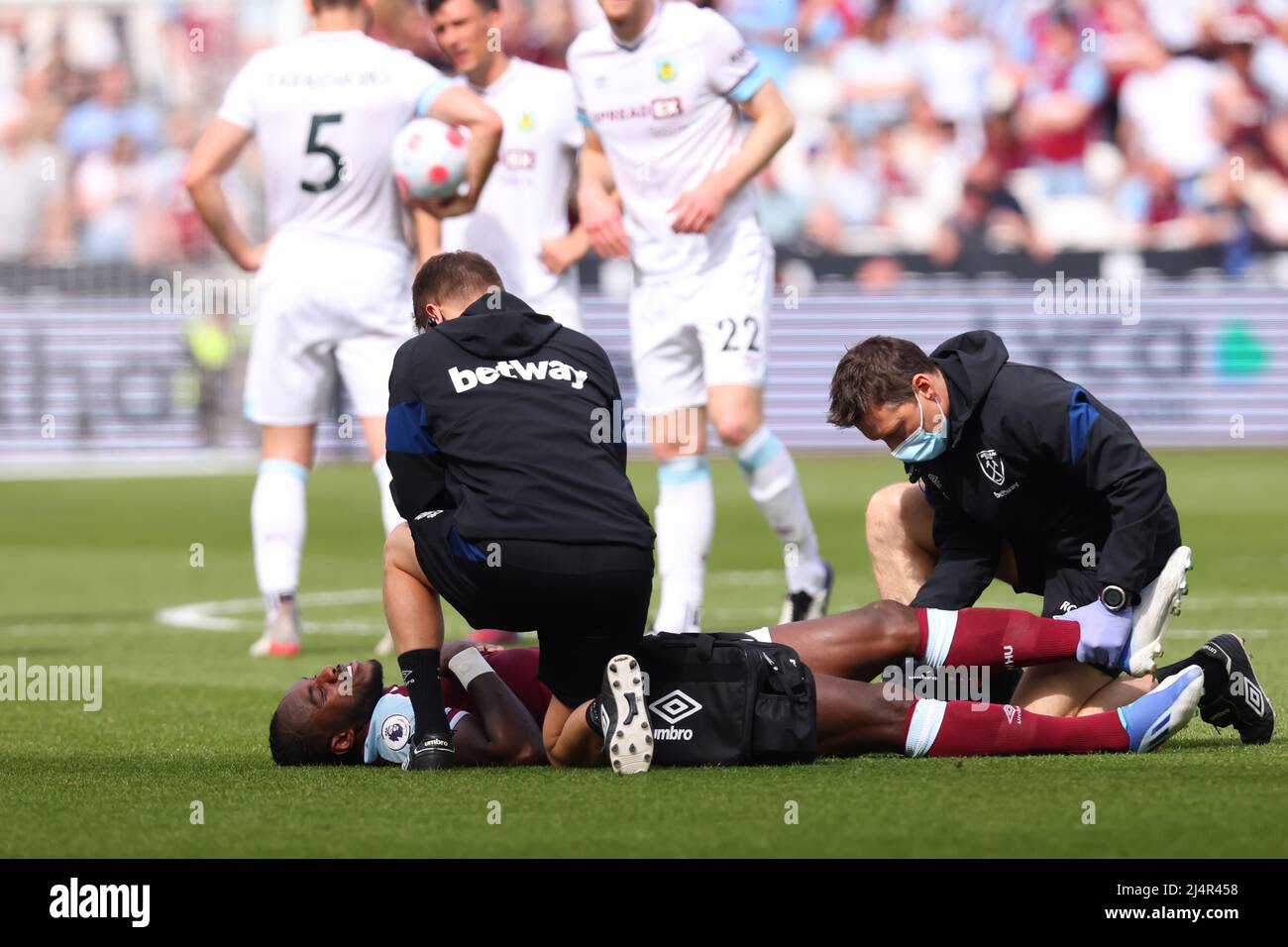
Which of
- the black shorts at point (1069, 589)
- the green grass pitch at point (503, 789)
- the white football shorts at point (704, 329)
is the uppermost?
the white football shorts at point (704, 329)

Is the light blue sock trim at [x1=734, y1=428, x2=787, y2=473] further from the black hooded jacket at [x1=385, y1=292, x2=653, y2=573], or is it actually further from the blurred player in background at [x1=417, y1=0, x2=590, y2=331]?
the black hooded jacket at [x1=385, y1=292, x2=653, y2=573]

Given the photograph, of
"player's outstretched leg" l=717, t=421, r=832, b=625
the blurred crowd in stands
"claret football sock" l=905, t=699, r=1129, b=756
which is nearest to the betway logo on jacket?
"claret football sock" l=905, t=699, r=1129, b=756

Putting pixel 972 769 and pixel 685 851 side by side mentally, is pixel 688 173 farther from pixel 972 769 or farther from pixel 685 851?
pixel 685 851

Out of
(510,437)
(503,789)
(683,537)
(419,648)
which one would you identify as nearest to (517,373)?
(510,437)

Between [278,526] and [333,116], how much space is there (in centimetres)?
179

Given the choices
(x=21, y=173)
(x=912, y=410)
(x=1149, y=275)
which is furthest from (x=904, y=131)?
(x=912, y=410)

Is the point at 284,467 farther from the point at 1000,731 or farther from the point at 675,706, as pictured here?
the point at 1000,731

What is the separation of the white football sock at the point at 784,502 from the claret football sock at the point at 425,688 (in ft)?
10.1

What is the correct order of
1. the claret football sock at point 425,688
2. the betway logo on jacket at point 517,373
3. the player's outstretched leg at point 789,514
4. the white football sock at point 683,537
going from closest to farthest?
the betway logo on jacket at point 517,373, the claret football sock at point 425,688, the white football sock at point 683,537, the player's outstretched leg at point 789,514

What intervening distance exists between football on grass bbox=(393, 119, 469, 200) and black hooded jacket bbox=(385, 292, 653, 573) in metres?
3.33

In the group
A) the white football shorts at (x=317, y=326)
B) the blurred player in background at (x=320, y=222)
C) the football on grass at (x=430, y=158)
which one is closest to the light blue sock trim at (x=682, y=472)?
the blurred player in background at (x=320, y=222)

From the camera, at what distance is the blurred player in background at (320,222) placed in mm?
8930

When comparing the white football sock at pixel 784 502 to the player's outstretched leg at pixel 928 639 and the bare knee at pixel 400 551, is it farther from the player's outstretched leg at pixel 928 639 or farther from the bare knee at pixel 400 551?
the bare knee at pixel 400 551

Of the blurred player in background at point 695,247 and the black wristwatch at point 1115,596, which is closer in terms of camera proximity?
the black wristwatch at point 1115,596
